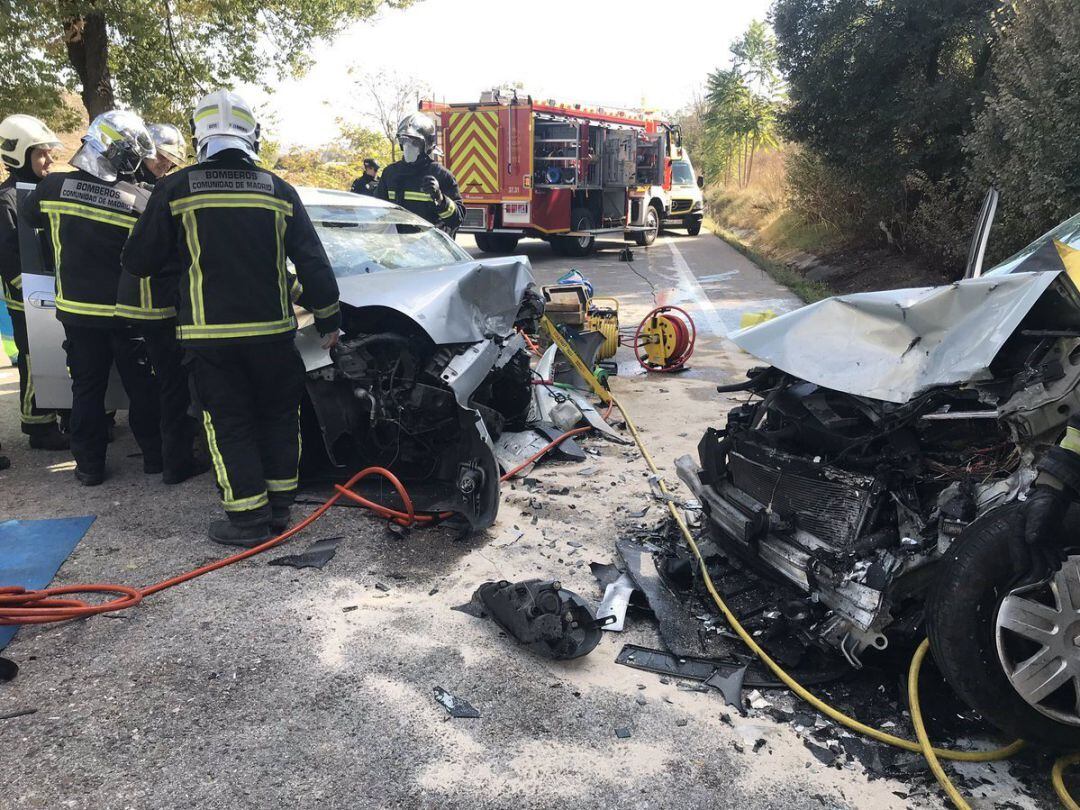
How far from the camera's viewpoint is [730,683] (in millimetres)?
2891

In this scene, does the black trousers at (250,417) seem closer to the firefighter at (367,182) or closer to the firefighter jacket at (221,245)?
the firefighter jacket at (221,245)

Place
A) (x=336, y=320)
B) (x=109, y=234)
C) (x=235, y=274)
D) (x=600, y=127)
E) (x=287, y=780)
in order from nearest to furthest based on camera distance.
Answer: (x=287, y=780) → (x=235, y=274) → (x=336, y=320) → (x=109, y=234) → (x=600, y=127)

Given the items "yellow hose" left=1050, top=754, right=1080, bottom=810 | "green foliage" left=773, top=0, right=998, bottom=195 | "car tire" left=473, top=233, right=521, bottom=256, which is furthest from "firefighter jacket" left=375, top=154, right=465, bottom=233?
"car tire" left=473, top=233, right=521, bottom=256

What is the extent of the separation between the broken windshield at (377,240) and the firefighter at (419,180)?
215 cm

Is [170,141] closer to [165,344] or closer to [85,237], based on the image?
[85,237]

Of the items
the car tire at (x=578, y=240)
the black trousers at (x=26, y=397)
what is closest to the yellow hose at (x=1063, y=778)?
the black trousers at (x=26, y=397)

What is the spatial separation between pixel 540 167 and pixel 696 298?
5284 millimetres

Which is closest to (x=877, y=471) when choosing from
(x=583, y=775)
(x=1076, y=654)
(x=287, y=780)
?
(x=1076, y=654)

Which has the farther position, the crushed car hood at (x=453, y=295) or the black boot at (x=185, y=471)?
the black boot at (x=185, y=471)

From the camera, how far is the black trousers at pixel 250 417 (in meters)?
3.74

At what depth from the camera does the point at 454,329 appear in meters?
4.18

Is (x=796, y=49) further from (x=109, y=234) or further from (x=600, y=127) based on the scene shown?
(x=109, y=234)

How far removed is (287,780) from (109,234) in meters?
3.45

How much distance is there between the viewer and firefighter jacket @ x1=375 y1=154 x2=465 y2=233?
25.3ft
